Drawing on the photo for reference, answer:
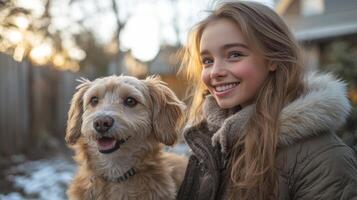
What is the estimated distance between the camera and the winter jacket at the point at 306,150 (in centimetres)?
248

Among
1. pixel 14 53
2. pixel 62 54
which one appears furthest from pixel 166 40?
pixel 14 53

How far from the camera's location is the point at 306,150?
2.61 metres

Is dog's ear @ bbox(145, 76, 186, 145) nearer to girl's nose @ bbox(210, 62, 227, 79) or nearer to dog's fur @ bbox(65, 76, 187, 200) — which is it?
dog's fur @ bbox(65, 76, 187, 200)

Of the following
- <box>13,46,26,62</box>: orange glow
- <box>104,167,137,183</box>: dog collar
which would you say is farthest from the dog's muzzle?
<box>13,46,26,62</box>: orange glow

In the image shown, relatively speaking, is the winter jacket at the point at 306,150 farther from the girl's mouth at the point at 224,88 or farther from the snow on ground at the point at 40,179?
the snow on ground at the point at 40,179

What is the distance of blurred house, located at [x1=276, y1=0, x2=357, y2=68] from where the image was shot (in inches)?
704

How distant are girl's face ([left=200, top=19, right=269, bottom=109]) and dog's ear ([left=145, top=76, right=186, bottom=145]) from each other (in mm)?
816

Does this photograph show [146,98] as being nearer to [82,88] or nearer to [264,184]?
[82,88]

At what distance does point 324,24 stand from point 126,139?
18.1 m

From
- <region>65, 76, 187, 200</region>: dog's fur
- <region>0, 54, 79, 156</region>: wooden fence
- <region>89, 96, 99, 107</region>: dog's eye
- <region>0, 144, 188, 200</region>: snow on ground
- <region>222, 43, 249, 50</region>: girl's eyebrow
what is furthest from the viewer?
<region>0, 54, 79, 156</region>: wooden fence

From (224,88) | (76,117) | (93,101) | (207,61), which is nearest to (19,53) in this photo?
(76,117)

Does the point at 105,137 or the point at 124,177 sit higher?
the point at 105,137

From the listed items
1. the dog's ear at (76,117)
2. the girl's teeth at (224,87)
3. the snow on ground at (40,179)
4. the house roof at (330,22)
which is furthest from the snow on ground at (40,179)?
the house roof at (330,22)

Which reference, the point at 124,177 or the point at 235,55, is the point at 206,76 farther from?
the point at 124,177
